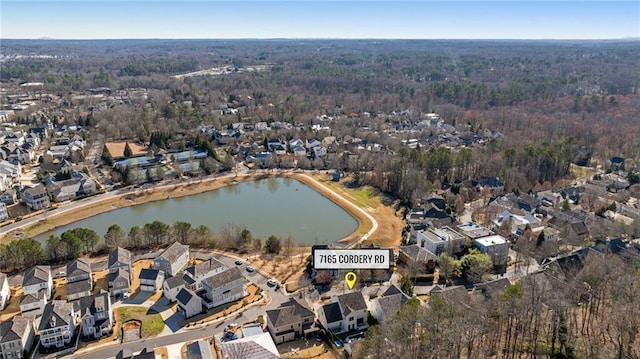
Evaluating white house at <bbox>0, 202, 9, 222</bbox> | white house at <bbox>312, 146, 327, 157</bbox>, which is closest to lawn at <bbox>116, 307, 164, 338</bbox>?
white house at <bbox>0, 202, 9, 222</bbox>

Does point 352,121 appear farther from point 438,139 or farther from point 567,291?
point 567,291

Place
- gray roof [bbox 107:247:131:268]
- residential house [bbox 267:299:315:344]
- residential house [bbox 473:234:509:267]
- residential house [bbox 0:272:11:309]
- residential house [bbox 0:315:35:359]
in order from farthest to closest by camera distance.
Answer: residential house [bbox 473:234:509:267] → gray roof [bbox 107:247:131:268] → residential house [bbox 0:272:11:309] → residential house [bbox 267:299:315:344] → residential house [bbox 0:315:35:359]

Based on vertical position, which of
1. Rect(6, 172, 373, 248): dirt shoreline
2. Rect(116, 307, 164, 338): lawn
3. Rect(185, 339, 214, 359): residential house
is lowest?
Rect(6, 172, 373, 248): dirt shoreline

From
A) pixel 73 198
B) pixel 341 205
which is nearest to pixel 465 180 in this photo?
pixel 341 205

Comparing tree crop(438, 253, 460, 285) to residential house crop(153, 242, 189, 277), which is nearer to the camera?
tree crop(438, 253, 460, 285)

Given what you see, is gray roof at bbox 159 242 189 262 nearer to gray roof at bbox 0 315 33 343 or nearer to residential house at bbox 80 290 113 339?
residential house at bbox 80 290 113 339
